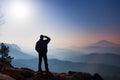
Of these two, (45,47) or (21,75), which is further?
(45,47)

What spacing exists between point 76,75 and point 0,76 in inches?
315

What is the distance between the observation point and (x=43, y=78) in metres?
21.6

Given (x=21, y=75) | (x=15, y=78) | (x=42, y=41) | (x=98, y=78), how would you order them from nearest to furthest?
(x=15, y=78)
(x=21, y=75)
(x=42, y=41)
(x=98, y=78)

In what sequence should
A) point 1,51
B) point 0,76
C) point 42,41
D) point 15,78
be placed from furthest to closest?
1. point 1,51
2. point 42,41
3. point 15,78
4. point 0,76

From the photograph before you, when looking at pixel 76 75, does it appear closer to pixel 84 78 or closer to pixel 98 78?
pixel 84 78

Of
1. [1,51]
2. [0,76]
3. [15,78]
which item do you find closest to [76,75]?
[15,78]

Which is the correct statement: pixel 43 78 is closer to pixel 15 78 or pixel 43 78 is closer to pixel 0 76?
pixel 15 78

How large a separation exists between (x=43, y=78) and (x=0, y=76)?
4.58 m

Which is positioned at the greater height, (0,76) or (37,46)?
(37,46)

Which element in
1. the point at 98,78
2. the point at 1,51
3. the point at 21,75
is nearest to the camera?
the point at 21,75

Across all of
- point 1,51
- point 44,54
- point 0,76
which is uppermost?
point 1,51

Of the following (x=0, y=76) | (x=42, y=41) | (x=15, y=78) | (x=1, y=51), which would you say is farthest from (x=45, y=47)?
(x=1, y=51)

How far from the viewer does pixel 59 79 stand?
888 inches

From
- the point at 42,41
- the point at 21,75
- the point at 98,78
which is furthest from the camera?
the point at 98,78
